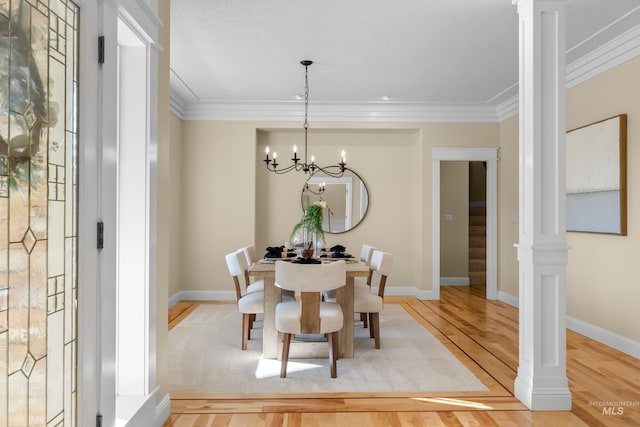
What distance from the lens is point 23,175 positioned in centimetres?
132

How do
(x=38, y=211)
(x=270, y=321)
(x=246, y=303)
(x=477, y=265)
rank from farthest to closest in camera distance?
(x=477, y=265), (x=246, y=303), (x=270, y=321), (x=38, y=211)

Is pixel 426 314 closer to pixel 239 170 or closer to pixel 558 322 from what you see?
pixel 558 322

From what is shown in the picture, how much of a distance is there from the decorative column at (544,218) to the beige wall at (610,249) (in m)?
1.50

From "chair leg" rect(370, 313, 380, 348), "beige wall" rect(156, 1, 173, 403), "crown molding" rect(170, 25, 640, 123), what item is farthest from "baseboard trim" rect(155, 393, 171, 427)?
"crown molding" rect(170, 25, 640, 123)

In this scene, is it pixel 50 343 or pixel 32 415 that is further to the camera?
pixel 50 343

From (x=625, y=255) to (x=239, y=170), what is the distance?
4.44 meters

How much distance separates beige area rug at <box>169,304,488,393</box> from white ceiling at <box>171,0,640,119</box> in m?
2.69

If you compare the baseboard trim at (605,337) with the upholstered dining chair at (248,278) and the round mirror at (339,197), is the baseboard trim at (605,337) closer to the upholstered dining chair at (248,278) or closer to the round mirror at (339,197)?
the round mirror at (339,197)

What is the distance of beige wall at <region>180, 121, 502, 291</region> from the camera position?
19.4 ft

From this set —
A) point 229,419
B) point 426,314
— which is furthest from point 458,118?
point 229,419

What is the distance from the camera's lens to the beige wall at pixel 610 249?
143 inches

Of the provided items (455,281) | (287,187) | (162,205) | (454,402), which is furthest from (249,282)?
(455,281)

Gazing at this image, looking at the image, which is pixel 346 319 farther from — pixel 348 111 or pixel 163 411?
pixel 348 111

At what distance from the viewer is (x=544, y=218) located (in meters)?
2.66
